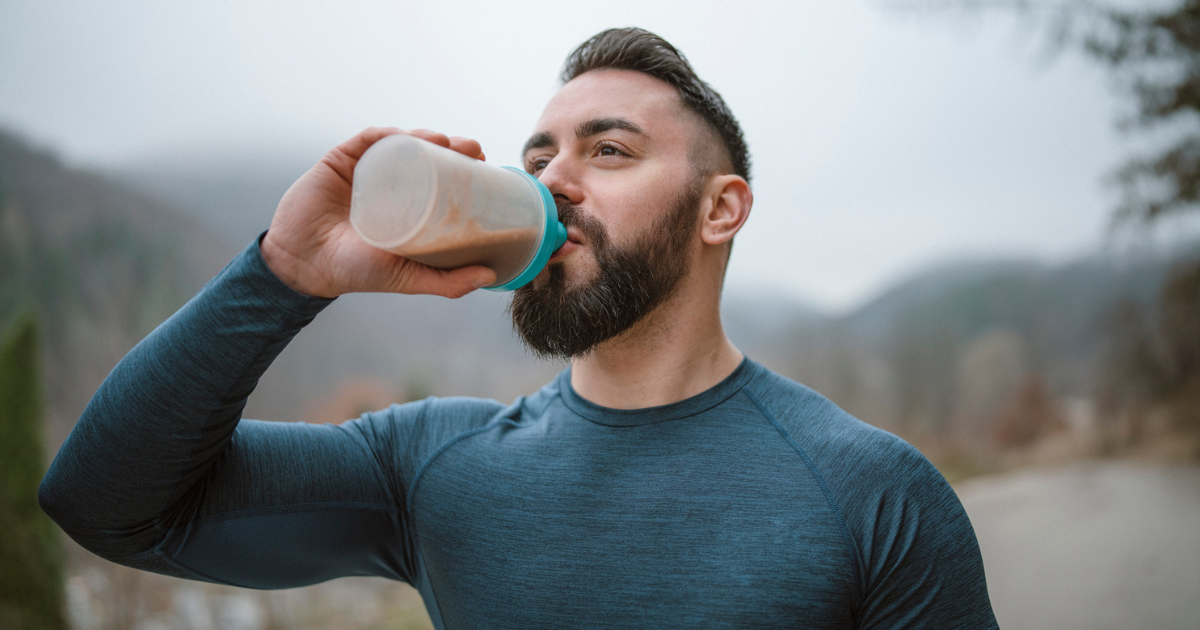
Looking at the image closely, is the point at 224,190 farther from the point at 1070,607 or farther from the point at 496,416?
the point at 1070,607

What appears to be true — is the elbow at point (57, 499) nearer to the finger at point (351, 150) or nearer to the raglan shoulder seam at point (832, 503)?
the finger at point (351, 150)

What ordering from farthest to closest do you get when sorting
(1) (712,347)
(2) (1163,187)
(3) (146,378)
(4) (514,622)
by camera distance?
(2) (1163,187)
(1) (712,347)
(4) (514,622)
(3) (146,378)

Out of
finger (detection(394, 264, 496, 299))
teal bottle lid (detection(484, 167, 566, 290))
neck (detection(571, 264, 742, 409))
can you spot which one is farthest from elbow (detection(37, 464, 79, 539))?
neck (detection(571, 264, 742, 409))

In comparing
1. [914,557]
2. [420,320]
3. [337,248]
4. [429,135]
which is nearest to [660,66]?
[429,135]

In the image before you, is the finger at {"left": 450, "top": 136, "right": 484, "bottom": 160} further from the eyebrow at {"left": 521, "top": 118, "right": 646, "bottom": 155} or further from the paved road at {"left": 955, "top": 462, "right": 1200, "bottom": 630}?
the paved road at {"left": 955, "top": 462, "right": 1200, "bottom": 630}

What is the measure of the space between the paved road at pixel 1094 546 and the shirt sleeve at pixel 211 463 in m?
5.16

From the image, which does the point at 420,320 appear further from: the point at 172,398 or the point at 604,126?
the point at 172,398

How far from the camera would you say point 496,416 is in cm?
131

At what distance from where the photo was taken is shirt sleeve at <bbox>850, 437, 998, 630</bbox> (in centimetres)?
96

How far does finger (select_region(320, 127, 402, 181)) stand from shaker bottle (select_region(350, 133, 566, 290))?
0.15ft

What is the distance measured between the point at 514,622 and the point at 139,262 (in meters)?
5.13

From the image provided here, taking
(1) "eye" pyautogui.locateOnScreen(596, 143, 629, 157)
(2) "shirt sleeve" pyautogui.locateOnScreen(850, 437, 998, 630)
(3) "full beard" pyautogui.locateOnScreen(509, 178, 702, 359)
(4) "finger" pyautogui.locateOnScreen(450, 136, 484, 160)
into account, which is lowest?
(2) "shirt sleeve" pyautogui.locateOnScreen(850, 437, 998, 630)

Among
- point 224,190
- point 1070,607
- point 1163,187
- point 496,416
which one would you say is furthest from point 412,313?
point 1163,187

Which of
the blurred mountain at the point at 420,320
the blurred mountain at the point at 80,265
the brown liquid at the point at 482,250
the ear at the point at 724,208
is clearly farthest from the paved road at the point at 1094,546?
the blurred mountain at the point at 80,265
